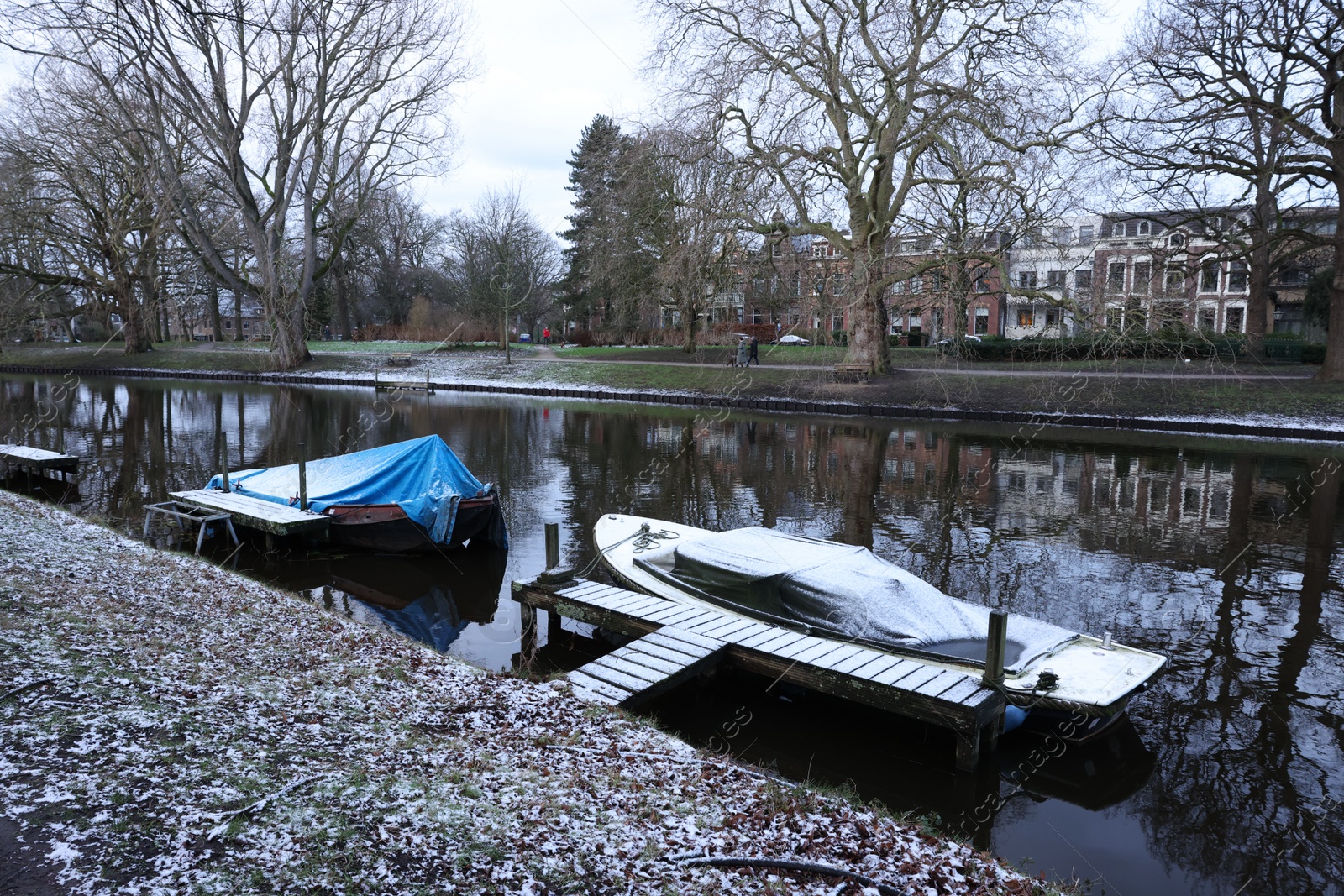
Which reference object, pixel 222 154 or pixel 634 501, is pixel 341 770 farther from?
pixel 222 154

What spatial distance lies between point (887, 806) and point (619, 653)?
104 inches

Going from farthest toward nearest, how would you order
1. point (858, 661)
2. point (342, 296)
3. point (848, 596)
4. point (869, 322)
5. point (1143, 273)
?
point (342, 296) → point (869, 322) → point (1143, 273) → point (848, 596) → point (858, 661)

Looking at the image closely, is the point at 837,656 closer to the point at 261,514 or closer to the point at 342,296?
the point at 261,514

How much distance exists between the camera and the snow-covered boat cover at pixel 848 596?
7.75 meters

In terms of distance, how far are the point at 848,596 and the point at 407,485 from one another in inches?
283

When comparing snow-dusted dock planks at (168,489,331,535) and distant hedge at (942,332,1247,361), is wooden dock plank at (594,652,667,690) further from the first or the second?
distant hedge at (942,332,1247,361)

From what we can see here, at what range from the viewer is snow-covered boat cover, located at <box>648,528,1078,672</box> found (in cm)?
775

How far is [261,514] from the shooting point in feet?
→ 41.4

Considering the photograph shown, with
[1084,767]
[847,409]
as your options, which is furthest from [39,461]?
[847,409]

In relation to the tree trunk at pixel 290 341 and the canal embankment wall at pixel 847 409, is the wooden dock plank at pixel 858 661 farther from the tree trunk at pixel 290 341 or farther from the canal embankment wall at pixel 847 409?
the tree trunk at pixel 290 341

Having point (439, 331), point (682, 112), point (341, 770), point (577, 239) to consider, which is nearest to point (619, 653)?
point (341, 770)

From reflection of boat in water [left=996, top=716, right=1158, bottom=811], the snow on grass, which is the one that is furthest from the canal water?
the snow on grass

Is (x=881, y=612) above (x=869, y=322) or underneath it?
underneath

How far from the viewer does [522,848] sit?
4.30 metres
